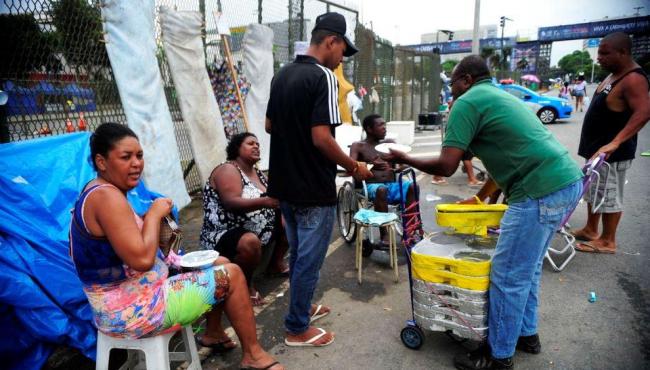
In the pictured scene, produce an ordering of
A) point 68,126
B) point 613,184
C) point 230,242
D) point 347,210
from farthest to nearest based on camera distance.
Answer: point 347,210
point 613,184
point 68,126
point 230,242

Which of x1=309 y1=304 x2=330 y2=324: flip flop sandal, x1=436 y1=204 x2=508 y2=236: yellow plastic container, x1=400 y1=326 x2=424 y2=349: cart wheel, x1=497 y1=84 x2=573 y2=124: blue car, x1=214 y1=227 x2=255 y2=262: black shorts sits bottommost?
x1=309 y1=304 x2=330 y2=324: flip flop sandal

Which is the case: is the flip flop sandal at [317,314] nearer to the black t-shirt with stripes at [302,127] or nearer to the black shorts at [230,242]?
the black shorts at [230,242]

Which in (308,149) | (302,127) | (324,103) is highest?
(324,103)

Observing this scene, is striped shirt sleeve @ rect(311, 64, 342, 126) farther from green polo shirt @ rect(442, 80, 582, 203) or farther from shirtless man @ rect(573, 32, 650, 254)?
shirtless man @ rect(573, 32, 650, 254)

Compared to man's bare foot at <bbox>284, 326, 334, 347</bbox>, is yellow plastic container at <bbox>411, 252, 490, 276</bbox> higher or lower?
higher

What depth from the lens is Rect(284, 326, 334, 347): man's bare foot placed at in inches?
111

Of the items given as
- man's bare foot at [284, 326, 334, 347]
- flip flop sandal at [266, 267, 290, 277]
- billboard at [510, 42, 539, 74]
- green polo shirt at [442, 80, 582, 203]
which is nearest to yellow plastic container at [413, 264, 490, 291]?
green polo shirt at [442, 80, 582, 203]

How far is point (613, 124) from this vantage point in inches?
162

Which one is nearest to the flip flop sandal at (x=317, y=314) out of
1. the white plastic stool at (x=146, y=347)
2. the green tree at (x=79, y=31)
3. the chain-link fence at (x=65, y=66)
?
the white plastic stool at (x=146, y=347)

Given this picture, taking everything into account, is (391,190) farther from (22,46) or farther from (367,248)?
(22,46)

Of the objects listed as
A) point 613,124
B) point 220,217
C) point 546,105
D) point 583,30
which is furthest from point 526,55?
point 220,217

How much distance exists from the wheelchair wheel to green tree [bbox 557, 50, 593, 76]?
102 meters

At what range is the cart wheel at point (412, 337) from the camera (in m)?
2.71

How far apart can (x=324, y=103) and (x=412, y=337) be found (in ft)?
5.52
